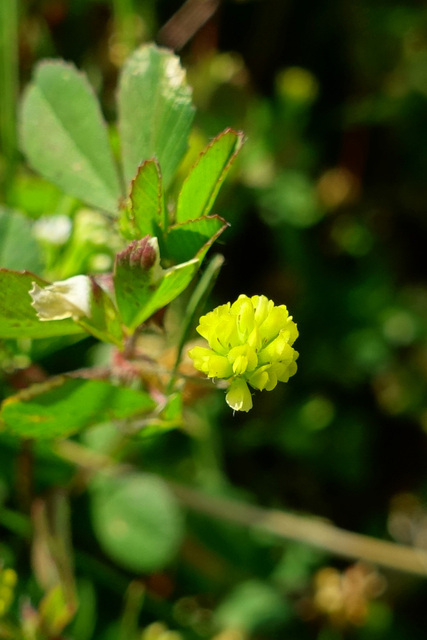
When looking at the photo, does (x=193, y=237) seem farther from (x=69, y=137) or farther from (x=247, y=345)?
(x=69, y=137)

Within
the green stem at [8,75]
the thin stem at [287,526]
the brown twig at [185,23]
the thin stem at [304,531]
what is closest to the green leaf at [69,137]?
the green stem at [8,75]

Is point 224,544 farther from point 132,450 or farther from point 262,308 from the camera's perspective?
point 262,308

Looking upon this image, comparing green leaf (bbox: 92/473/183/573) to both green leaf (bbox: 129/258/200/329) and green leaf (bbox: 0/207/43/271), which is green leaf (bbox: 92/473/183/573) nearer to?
green leaf (bbox: 0/207/43/271)

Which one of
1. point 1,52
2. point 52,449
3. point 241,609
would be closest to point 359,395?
point 241,609

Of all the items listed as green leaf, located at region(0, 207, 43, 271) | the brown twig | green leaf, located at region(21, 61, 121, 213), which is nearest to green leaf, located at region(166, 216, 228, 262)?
green leaf, located at region(21, 61, 121, 213)

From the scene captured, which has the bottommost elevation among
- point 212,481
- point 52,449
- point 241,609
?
point 241,609
